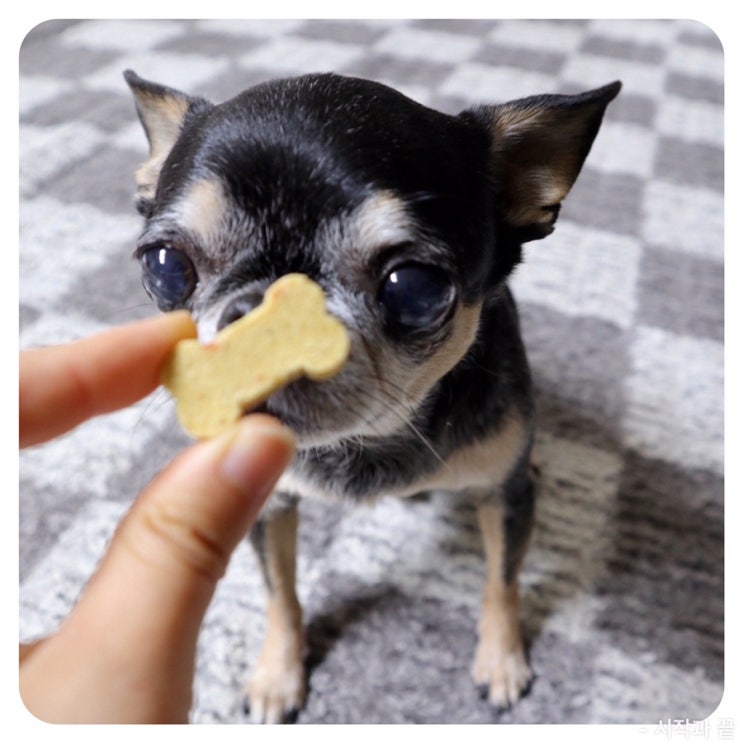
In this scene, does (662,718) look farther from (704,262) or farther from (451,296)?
(704,262)

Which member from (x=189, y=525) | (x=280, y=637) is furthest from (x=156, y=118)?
(x=280, y=637)

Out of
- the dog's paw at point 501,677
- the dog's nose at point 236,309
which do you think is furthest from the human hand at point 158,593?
the dog's paw at point 501,677

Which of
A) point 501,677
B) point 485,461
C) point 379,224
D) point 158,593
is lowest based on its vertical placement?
point 501,677

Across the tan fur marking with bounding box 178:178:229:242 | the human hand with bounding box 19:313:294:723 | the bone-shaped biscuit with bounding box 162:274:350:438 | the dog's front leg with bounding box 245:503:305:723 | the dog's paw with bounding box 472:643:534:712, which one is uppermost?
the tan fur marking with bounding box 178:178:229:242

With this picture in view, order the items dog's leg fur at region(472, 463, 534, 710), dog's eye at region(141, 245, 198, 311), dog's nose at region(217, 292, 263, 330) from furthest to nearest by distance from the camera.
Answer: dog's leg fur at region(472, 463, 534, 710), dog's eye at region(141, 245, 198, 311), dog's nose at region(217, 292, 263, 330)

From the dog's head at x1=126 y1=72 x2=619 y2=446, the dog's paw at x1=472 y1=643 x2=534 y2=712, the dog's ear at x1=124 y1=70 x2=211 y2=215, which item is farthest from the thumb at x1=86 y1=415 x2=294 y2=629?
the dog's paw at x1=472 y1=643 x2=534 y2=712

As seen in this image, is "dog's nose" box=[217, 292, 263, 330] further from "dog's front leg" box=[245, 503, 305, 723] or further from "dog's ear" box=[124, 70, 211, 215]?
"dog's front leg" box=[245, 503, 305, 723]

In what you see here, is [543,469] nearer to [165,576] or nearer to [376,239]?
[376,239]

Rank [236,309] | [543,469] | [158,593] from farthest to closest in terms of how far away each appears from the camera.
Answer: [543,469]
[236,309]
[158,593]
